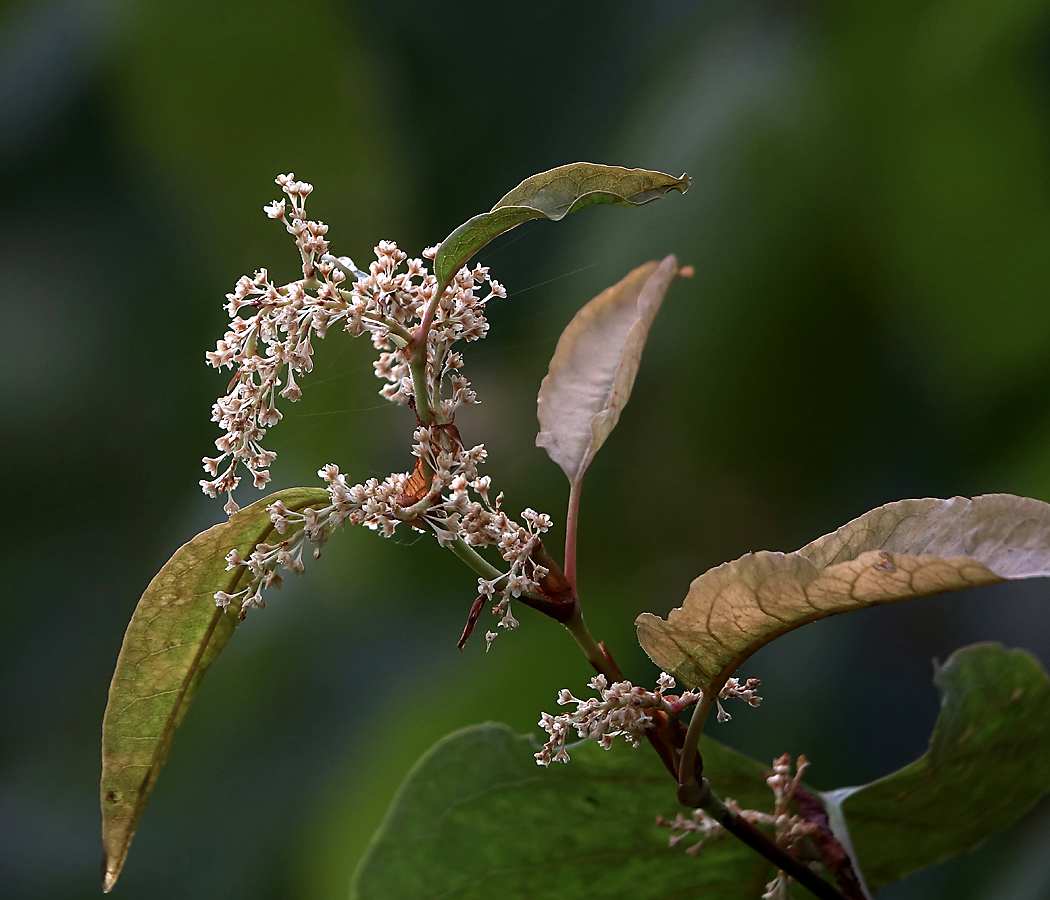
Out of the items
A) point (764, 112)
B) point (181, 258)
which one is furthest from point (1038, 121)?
point (181, 258)

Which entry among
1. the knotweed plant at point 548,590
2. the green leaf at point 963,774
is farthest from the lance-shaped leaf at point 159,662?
the green leaf at point 963,774

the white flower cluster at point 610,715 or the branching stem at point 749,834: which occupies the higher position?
the white flower cluster at point 610,715

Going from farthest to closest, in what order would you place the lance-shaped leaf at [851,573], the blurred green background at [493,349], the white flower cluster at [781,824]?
the blurred green background at [493,349]
the white flower cluster at [781,824]
the lance-shaped leaf at [851,573]

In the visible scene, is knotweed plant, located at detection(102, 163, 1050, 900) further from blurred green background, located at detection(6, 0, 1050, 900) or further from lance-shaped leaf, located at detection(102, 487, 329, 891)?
blurred green background, located at detection(6, 0, 1050, 900)

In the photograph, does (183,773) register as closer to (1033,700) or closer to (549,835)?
(549,835)

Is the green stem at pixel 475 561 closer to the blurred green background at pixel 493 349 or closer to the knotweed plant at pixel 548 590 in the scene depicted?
the knotweed plant at pixel 548 590

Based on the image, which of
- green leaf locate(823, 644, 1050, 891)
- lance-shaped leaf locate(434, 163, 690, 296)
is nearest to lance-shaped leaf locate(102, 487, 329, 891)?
lance-shaped leaf locate(434, 163, 690, 296)
